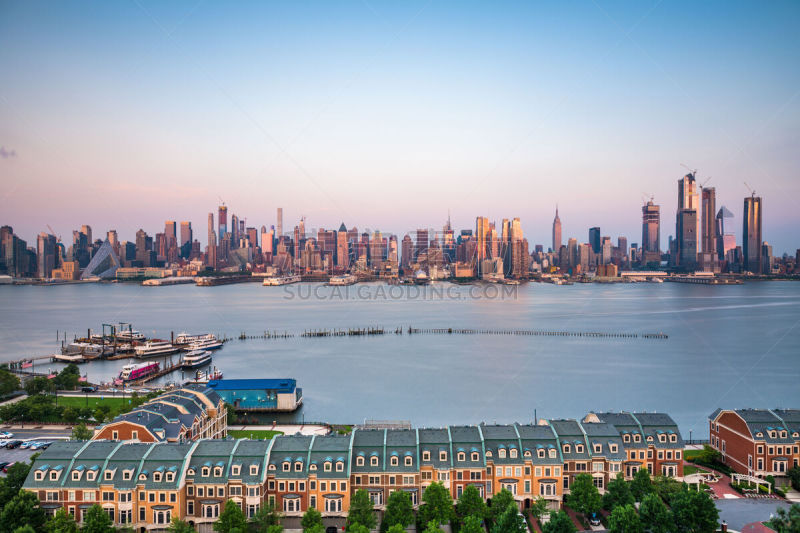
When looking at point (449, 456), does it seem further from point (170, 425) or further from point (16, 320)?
point (16, 320)

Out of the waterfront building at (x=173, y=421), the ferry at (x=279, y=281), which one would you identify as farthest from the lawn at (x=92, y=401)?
the ferry at (x=279, y=281)

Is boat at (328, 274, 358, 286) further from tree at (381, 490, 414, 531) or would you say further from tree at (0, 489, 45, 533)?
tree at (381, 490, 414, 531)

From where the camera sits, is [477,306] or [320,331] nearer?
[320,331]

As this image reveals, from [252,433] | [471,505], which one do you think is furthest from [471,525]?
[252,433]

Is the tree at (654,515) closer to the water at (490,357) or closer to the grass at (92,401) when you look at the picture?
the water at (490,357)

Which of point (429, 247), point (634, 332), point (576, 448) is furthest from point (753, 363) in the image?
point (429, 247)

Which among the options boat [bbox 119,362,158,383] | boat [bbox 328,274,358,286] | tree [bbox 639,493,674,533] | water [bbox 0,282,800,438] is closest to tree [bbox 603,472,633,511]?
tree [bbox 639,493,674,533]
